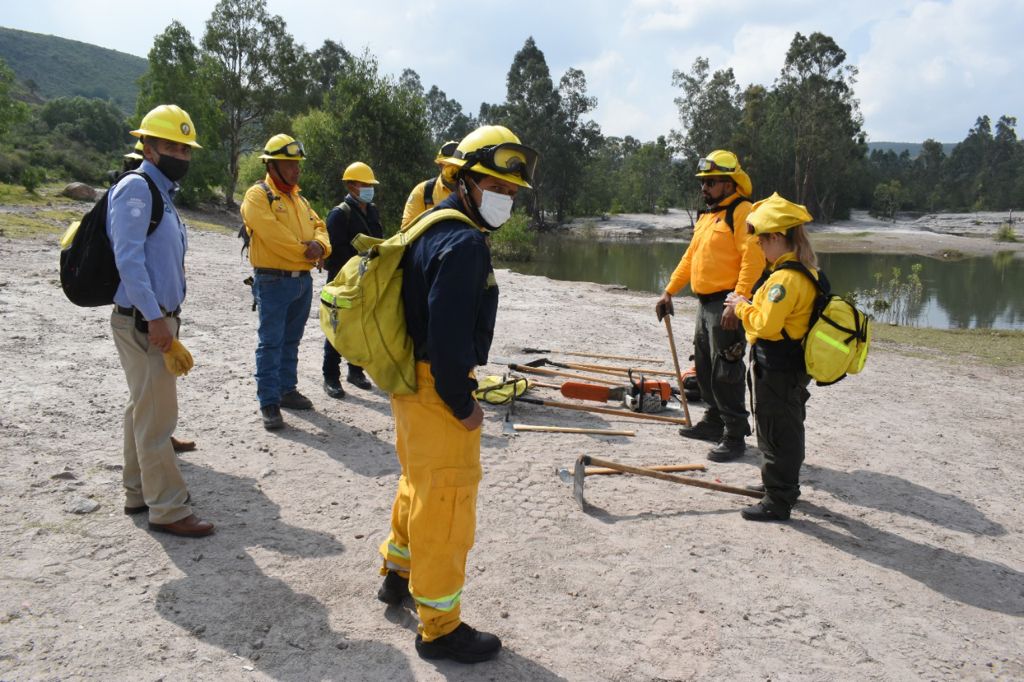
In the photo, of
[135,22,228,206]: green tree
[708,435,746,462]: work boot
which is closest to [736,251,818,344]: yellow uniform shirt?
[708,435,746,462]: work boot

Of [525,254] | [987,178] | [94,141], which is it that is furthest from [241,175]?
[987,178]

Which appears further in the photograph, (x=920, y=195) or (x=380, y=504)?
(x=920, y=195)

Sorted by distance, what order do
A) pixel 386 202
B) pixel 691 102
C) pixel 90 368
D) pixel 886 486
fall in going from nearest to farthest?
pixel 886 486 → pixel 90 368 → pixel 386 202 → pixel 691 102

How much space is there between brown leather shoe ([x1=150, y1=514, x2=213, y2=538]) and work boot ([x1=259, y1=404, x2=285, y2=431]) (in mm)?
1801

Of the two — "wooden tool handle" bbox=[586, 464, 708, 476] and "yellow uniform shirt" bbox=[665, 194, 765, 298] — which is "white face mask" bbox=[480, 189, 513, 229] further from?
"yellow uniform shirt" bbox=[665, 194, 765, 298]

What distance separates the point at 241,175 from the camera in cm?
3716

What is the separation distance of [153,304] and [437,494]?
199 centimetres

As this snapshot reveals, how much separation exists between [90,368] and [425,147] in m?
23.8

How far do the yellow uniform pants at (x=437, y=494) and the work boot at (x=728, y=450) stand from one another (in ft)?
11.3


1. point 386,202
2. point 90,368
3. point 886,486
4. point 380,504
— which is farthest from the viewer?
point 386,202

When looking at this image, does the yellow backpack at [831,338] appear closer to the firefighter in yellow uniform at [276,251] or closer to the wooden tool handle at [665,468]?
the wooden tool handle at [665,468]

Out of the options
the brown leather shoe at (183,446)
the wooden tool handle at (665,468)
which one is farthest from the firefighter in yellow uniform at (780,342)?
the brown leather shoe at (183,446)

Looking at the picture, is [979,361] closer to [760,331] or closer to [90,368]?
[760,331]

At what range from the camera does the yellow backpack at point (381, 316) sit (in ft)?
9.69
